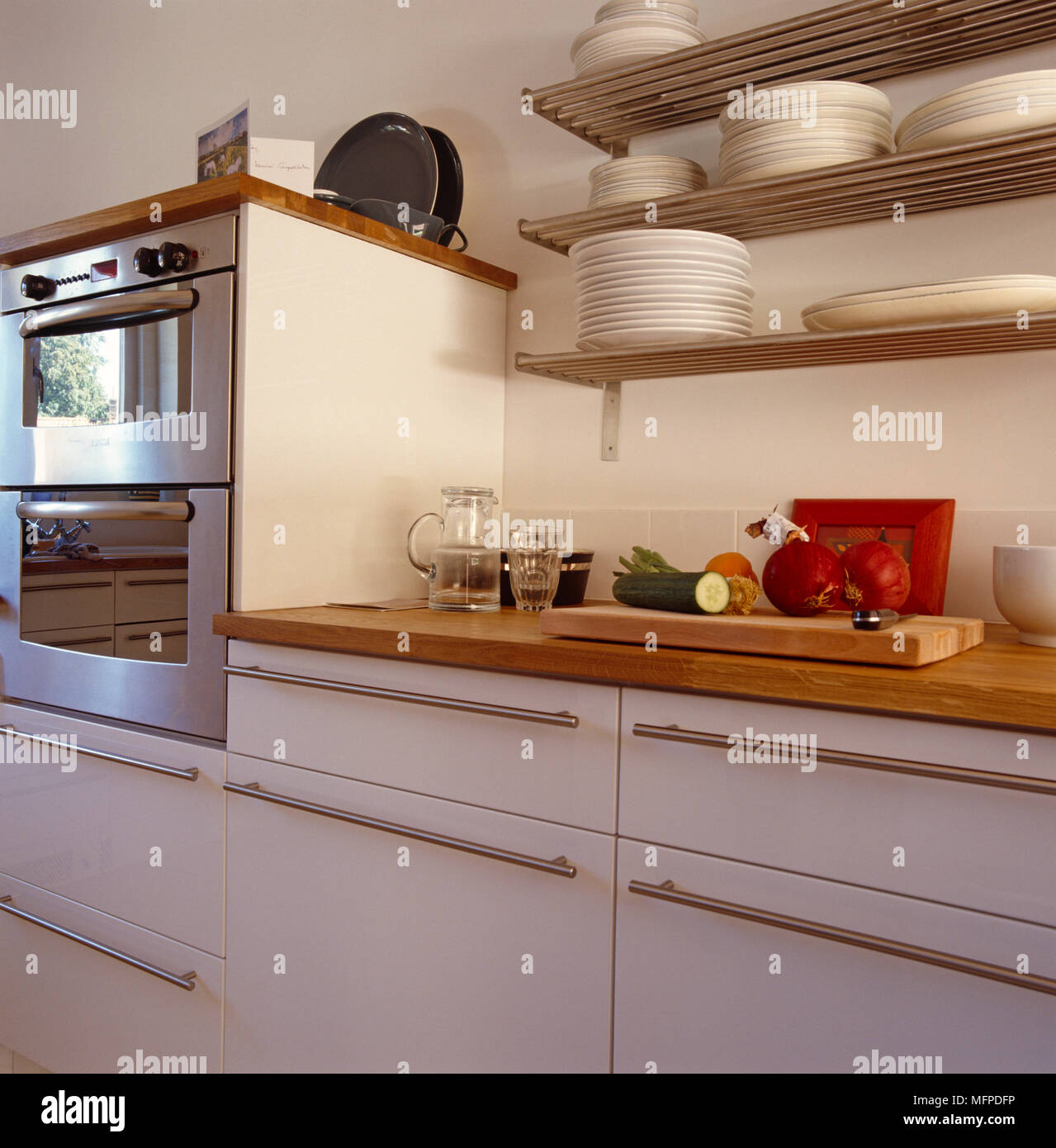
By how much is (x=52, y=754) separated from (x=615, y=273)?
134cm

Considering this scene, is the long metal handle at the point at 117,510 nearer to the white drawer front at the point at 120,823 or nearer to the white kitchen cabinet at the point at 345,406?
the white kitchen cabinet at the point at 345,406

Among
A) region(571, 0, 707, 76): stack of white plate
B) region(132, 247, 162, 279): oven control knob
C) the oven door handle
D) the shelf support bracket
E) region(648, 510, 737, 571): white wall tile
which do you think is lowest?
region(648, 510, 737, 571): white wall tile

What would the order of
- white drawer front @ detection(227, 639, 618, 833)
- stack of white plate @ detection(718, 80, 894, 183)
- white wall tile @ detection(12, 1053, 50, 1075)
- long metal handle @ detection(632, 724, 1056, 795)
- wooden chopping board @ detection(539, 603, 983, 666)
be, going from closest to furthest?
long metal handle @ detection(632, 724, 1056, 795)
wooden chopping board @ detection(539, 603, 983, 666)
white drawer front @ detection(227, 639, 618, 833)
stack of white plate @ detection(718, 80, 894, 183)
white wall tile @ detection(12, 1053, 50, 1075)

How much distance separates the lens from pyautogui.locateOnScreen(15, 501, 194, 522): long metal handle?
1.58m

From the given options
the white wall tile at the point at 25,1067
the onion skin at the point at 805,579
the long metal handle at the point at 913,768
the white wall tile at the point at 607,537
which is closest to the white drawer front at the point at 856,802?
the long metal handle at the point at 913,768

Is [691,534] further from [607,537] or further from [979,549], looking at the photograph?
[979,549]

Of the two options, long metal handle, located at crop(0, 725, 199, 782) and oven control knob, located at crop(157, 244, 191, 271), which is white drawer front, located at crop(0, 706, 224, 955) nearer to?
long metal handle, located at crop(0, 725, 199, 782)

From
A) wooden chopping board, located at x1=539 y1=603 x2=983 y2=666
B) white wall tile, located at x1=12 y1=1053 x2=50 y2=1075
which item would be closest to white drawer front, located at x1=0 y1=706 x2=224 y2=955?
white wall tile, located at x1=12 y1=1053 x2=50 y2=1075

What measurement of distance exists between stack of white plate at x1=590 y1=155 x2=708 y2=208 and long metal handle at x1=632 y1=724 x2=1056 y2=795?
97 cm

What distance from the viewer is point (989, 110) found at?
1.26m

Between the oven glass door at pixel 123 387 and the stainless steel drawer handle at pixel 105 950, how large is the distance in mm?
821

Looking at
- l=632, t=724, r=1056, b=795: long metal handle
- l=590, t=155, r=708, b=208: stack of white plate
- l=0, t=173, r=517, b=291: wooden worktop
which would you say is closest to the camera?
l=632, t=724, r=1056, b=795: long metal handle

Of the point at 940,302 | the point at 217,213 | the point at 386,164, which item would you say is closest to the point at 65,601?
the point at 217,213

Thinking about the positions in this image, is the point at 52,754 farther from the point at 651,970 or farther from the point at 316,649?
the point at 651,970
